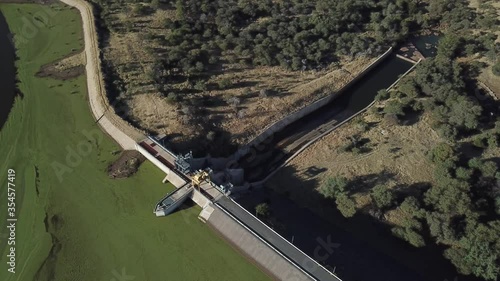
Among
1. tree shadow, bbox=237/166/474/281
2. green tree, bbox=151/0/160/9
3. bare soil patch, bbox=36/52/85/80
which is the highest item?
green tree, bbox=151/0/160/9

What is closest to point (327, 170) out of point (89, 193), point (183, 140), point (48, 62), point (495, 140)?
point (183, 140)

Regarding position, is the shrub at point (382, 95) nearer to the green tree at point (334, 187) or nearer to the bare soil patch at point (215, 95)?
the bare soil patch at point (215, 95)

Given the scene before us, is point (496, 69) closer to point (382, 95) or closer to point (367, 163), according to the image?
point (382, 95)

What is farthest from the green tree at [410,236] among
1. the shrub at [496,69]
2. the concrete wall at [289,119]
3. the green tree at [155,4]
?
the green tree at [155,4]

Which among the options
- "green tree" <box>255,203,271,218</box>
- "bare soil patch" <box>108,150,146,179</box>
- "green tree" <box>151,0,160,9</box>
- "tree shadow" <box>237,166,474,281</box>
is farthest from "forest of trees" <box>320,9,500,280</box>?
"green tree" <box>151,0,160,9</box>

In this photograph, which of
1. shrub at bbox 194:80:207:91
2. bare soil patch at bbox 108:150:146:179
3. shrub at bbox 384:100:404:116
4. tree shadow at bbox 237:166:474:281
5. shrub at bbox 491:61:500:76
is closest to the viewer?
tree shadow at bbox 237:166:474:281

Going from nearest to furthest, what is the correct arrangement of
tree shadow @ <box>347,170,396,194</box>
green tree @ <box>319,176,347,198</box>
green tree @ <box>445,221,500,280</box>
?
green tree @ <box>445,221,500,280</box>, green tree @ <box>319,176,347,198</box>, tree shadow @ <box>347,170,396,194</box>

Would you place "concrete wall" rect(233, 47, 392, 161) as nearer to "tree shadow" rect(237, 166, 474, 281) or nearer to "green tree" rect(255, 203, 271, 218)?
"tree shadow" rect(237, 166, 474, 281)

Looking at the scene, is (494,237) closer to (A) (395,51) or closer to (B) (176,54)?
(A) (395,51)
